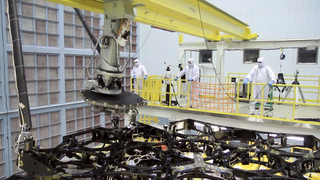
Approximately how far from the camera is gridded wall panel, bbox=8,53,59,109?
7.70 metres

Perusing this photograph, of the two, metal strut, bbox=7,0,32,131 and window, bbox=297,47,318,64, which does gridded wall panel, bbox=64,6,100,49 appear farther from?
window, bbox=297,47,318,64

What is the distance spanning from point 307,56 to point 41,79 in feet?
38.8

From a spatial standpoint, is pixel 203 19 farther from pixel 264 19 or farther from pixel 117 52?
pixel 264 19

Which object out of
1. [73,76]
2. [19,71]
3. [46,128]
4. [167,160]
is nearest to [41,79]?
[73,76]

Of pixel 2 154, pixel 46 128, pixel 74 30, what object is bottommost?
pixel 2 154

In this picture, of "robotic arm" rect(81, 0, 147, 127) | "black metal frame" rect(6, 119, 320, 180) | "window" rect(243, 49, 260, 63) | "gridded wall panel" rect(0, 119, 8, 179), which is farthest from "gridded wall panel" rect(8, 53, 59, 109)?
"window" rect(243, 49, 260, 63)

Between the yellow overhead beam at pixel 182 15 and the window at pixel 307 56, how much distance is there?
151 inches

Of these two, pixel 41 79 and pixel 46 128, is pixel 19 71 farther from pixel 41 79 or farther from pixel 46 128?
pixel 46 128

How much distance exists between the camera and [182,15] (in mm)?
5734

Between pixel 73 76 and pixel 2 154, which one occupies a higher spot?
pixel 73 76

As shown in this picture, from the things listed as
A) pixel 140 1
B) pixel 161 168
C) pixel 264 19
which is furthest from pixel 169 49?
pixel 161 168

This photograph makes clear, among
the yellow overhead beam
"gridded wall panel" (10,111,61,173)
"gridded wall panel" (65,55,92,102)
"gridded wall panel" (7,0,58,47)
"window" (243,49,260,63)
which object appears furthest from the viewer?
"window" (243,49,260,63)

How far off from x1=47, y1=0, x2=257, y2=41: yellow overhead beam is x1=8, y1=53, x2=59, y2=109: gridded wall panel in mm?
3705

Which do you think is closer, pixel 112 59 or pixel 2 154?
pixel 112 59
